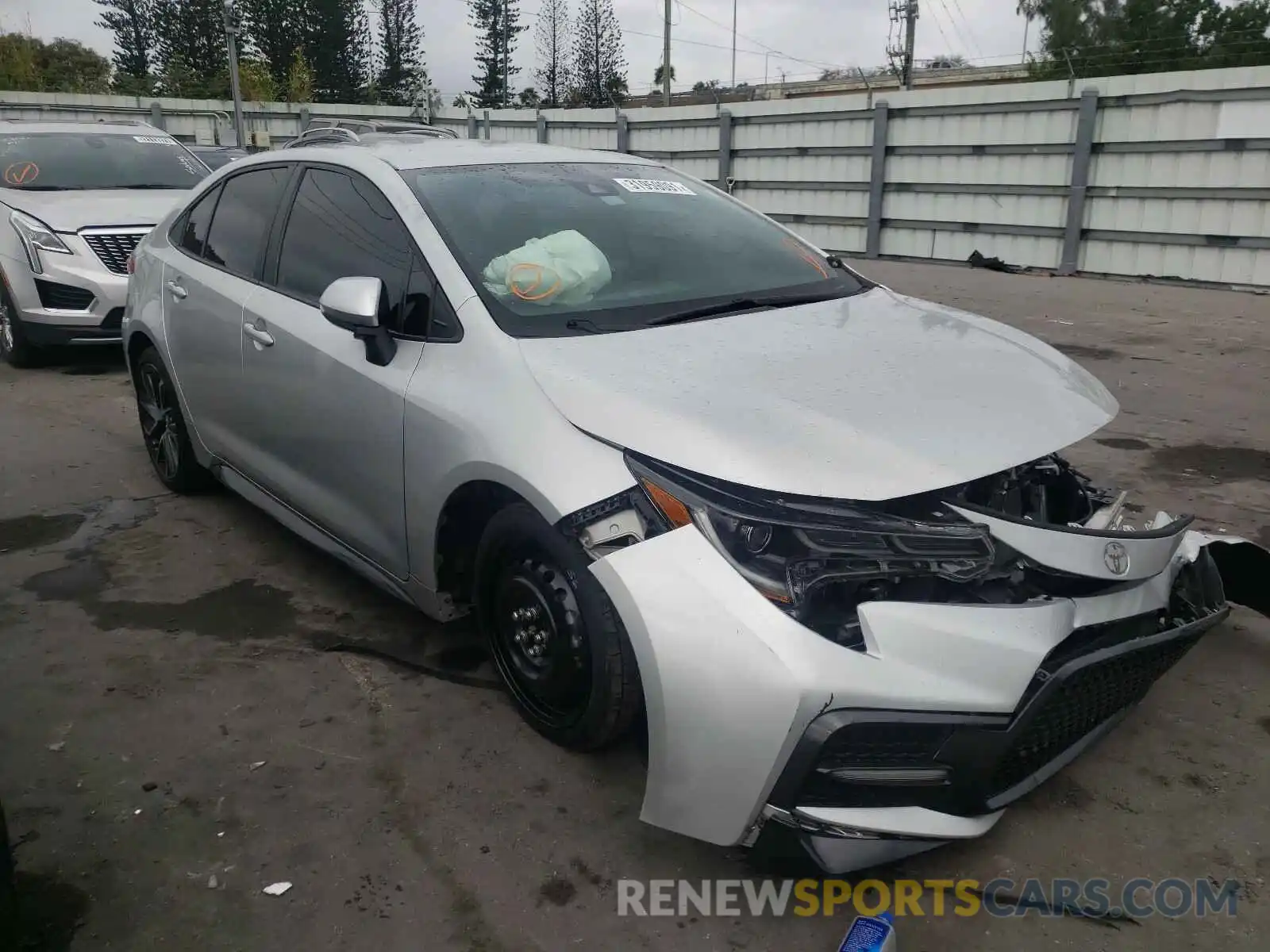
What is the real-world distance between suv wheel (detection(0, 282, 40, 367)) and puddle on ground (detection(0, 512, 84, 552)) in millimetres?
3694

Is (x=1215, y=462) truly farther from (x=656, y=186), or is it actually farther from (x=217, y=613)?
(x=217, y=613)

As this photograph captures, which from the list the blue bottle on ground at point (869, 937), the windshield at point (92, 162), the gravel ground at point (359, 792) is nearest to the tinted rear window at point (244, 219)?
the gravel ground at point (359, 792)

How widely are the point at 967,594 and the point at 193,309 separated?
337 centimetres

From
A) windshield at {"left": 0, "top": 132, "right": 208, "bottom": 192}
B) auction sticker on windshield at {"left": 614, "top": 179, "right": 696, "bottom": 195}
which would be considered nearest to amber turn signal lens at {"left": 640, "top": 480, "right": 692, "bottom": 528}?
auction sticker on windshield at {"left": 614, "top": 179, "right": 696, "bottom": 195}

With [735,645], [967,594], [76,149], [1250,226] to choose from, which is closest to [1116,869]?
[967,594]

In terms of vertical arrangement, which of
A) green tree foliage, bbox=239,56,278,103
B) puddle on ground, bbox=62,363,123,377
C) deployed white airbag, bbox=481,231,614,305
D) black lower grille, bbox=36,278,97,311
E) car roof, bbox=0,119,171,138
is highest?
green tree foliage, bbox=239,56,278,103

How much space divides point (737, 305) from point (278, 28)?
60.0 metres

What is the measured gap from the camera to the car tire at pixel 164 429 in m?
4.71

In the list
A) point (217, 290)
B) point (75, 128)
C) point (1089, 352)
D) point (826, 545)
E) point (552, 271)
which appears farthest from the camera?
point (75, 128)

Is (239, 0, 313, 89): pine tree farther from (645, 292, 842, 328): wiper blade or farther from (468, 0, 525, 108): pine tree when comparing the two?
(645, 292, 842, 328): wiper blade

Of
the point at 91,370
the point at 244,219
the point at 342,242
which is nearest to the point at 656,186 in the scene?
the point at 342,242

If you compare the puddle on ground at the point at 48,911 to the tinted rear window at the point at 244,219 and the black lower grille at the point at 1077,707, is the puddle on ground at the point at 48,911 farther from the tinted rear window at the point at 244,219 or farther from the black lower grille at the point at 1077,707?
Answer: the tinted rear window at the point at 244,219

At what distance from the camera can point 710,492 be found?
229cm

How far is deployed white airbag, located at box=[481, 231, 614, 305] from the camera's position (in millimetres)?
3002
